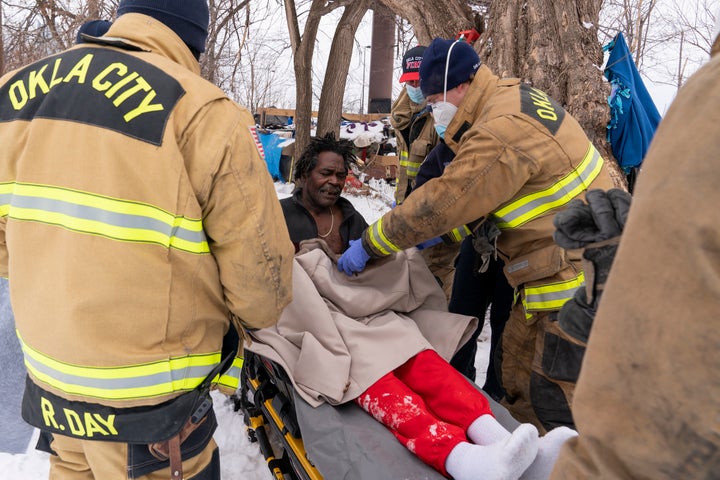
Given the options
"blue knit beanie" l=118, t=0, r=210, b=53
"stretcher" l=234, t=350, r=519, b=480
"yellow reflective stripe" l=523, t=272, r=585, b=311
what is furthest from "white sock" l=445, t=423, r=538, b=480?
"blue knit beanie" l=118, t=0, r=210, b=53

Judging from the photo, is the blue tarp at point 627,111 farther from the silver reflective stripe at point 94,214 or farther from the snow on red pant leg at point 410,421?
the silver reflective stripe at point 94,214

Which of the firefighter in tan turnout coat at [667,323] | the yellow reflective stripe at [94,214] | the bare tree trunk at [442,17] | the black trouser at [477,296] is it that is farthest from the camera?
the bare tree trunk at [442,17]

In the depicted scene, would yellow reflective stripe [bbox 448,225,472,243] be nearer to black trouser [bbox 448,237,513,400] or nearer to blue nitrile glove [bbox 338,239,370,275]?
black trouser [bbox 448,237,513,400]

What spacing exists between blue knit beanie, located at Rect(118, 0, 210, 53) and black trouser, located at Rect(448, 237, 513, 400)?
1935 mm

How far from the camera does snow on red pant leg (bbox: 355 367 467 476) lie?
1.65 m

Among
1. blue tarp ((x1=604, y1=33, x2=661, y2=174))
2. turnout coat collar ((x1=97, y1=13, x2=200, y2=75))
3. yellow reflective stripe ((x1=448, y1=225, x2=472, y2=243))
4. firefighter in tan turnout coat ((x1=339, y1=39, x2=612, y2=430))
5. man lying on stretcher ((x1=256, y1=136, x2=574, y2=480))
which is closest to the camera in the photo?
turnout coat collar ((x1=97, y1=13, x2=200, y2=75))

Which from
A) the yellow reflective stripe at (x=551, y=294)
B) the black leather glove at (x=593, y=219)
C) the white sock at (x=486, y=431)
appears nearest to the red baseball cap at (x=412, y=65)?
the yellow reflective stripe at (x=551, y=294)

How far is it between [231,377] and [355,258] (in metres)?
1.02

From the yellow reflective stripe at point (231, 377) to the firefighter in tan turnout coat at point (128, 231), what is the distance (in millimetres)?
104

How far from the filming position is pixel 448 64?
2.11 meters

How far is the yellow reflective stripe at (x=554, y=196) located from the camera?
190 cm

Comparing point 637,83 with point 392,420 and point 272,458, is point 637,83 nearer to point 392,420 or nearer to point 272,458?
point 392,420

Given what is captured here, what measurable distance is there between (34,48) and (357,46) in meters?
4.96

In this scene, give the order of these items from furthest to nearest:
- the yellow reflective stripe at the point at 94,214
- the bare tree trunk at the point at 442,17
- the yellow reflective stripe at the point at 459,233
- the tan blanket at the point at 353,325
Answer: the bare tree trunk at the point at 442,17 < the yellow reflective stripe at the point at 459,233 < the tan blanket at the point at 353,325 < the yellow reflective stripe at the point at 94,214
